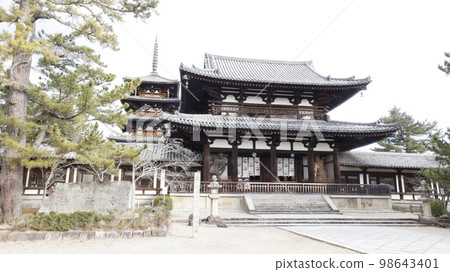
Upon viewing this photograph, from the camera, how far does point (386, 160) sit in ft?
68.9

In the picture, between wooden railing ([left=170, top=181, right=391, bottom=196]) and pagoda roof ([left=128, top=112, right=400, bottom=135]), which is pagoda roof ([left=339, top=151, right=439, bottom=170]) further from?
pagoda roof ([left=128, top=112, right=400, bottom=135])

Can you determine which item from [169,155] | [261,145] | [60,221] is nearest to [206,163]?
[169,155]

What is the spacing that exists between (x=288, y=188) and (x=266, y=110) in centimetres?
524

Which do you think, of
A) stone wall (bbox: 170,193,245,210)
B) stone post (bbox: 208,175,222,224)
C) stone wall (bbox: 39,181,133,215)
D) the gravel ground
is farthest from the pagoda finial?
the gravel ground

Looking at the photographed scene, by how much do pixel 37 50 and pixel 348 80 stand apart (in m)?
17.4

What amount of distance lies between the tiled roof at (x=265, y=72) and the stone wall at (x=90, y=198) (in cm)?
795

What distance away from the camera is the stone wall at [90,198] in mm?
9562

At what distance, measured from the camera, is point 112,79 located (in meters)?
8.66

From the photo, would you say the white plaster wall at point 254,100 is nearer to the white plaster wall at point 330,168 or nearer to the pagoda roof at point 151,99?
the white plaster wall at point 330,168

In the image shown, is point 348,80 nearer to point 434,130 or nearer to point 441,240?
point 441,240

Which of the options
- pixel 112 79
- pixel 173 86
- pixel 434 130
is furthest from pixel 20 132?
pixel 434 130

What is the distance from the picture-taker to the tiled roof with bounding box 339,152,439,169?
757 inches

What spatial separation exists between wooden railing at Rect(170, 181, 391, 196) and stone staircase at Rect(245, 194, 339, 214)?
21.6 inches

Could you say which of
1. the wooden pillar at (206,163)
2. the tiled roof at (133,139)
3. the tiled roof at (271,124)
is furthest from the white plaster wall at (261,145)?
the tiled roof at (133,139)
